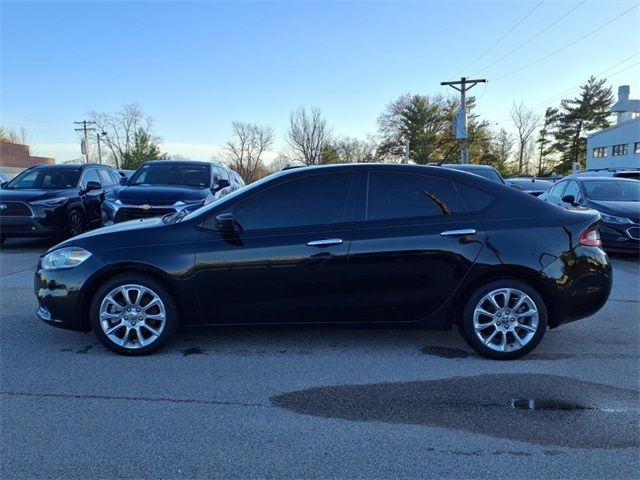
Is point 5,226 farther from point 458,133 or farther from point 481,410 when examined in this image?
point 458,133

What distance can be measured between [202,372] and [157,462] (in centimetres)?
122

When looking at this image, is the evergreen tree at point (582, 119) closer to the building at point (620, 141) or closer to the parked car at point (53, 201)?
the building at point (620, 141)

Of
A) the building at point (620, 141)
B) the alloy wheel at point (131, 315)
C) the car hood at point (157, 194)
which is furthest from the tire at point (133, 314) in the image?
the building at point (620, 141)

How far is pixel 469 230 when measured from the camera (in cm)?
412

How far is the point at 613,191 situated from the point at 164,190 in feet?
30.5

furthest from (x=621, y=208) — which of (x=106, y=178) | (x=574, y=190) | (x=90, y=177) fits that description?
(x=106, y=178)

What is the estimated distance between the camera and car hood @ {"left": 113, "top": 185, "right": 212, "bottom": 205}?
8.45 metres

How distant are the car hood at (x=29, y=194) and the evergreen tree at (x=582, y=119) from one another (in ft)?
208

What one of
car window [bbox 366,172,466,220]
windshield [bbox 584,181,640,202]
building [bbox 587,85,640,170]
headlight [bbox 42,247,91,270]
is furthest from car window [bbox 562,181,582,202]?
building [bbox 587,85,640,170]

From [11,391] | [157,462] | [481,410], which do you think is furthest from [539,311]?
[11,391]

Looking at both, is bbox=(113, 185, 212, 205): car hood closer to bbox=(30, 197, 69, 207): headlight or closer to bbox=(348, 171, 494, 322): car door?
bbox=(30, 197, 69, 207): headlight

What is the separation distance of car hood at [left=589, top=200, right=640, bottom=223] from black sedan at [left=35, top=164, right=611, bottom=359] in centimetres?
591

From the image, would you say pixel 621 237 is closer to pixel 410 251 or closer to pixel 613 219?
pixel 613 219

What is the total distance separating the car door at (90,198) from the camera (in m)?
10.9
